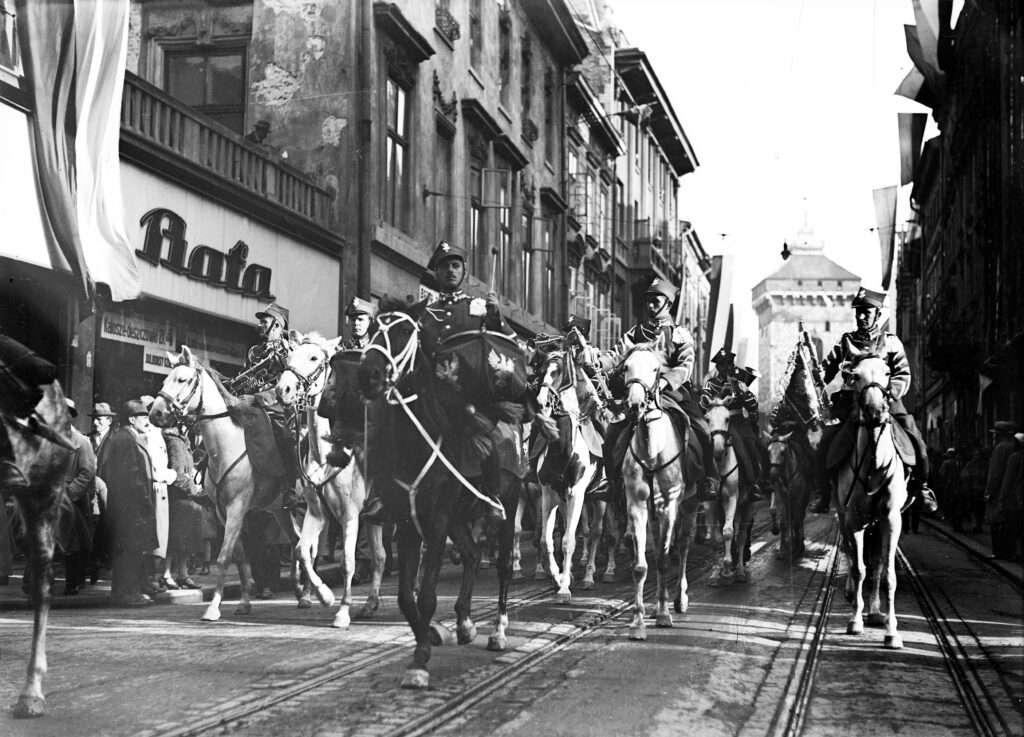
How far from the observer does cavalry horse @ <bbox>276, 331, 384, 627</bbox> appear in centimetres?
1060

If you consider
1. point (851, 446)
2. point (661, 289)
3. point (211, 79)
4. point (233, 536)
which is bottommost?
point (233, 536)

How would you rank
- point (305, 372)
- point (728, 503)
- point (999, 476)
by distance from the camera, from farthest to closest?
point (999, 476) → point (728, 503) → point (305, 372)

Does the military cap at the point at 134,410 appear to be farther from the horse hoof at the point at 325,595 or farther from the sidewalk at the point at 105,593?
the horse hoof at the point at 325,595

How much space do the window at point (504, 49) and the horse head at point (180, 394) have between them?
6.62 meters

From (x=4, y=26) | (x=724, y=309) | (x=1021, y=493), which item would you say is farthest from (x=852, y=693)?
(x=724, y=309)

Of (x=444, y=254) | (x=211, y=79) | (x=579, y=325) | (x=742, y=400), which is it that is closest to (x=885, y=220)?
(x=742, y=400)

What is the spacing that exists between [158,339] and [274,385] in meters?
3.79

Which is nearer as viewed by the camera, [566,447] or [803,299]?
[566,447]

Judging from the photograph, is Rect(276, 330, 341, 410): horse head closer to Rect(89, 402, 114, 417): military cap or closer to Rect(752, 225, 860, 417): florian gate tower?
Rect(89, 402, 114, 417): military cap

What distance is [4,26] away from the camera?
11.7m

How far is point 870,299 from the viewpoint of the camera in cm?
1027

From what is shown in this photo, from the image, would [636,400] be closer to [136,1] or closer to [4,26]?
[4,26]

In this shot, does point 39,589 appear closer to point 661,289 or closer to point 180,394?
point 180,394

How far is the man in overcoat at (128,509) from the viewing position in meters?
11.8
